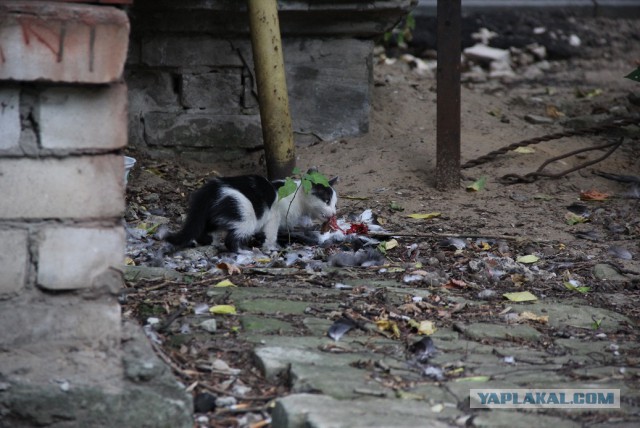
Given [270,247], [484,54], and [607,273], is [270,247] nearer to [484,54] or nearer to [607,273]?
[607,273]

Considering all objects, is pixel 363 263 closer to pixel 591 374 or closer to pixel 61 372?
pixel 591 374

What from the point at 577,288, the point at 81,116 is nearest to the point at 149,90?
the point at 577,288

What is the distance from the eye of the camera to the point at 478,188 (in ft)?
22.7

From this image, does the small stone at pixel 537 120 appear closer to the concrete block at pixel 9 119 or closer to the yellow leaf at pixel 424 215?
the yellow leaf at pixel 424 215

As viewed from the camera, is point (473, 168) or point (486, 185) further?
point (473, 168)

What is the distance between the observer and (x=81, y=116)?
3186 mm

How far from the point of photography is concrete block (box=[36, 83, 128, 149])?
3162mm

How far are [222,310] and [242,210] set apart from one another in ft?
5.34

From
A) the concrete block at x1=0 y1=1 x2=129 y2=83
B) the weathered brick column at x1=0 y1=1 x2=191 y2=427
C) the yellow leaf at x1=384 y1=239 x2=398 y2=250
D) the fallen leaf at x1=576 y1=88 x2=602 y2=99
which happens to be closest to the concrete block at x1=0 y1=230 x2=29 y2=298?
the weathered brick column at x1=0 y1=1 x2=191 y2=427

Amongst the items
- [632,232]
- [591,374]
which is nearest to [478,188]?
[632,232]

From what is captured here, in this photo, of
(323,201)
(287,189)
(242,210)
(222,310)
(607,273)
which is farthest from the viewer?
(323,201)

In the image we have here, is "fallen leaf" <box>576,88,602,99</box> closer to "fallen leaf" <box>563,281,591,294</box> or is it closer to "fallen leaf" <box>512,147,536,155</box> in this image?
"fallen leaf" <box>512,147,536,155</box>

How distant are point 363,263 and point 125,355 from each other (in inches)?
87.5

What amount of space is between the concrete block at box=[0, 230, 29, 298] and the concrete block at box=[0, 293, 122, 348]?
0.06 m
